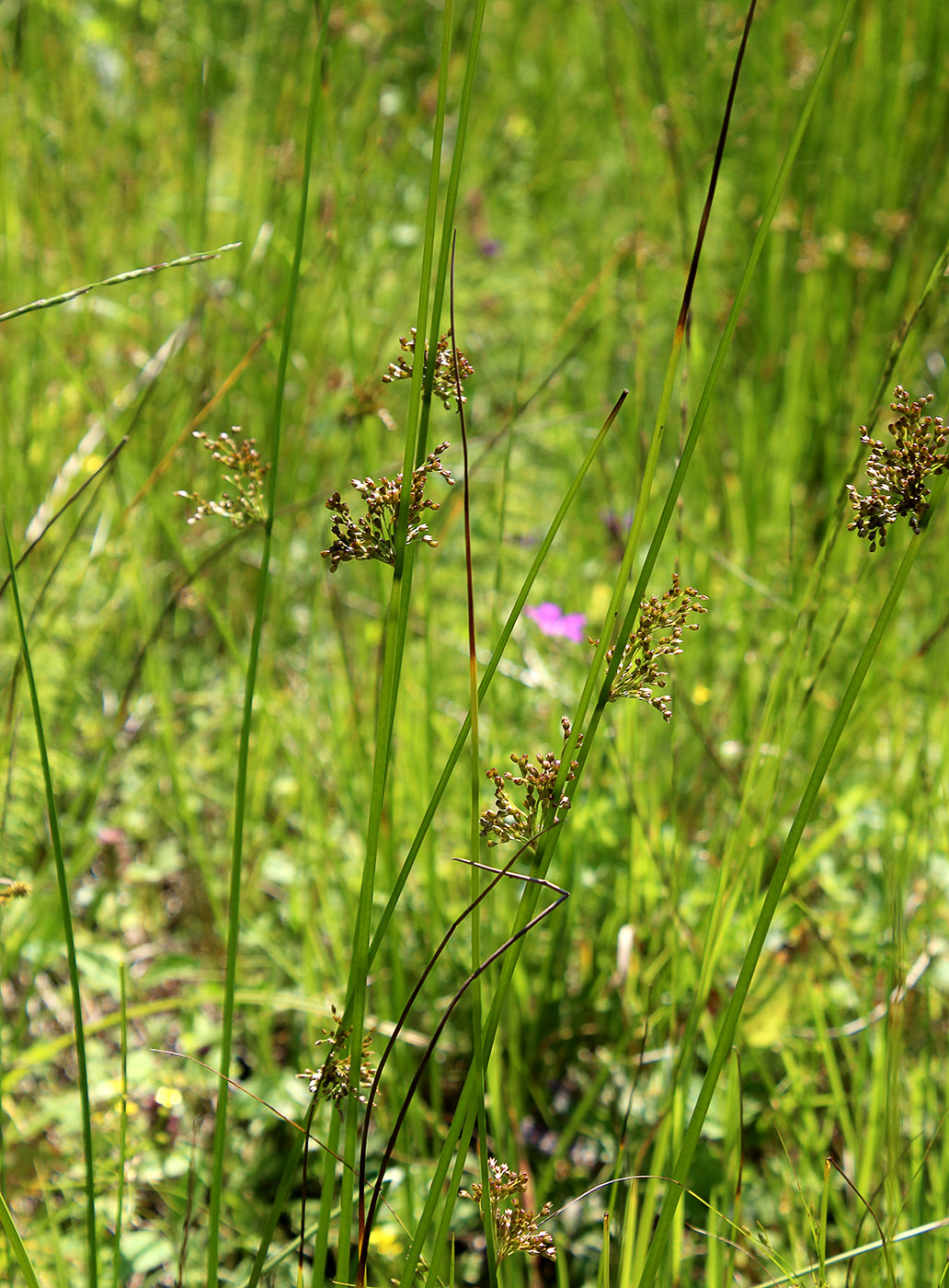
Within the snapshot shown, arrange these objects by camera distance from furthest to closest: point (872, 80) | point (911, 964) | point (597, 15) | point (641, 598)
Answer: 1. point (597, 15)
2. point (872, 80)
3. point (911, 964)
4. point (641, 598)

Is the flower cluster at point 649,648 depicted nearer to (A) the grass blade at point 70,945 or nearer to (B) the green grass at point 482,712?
(B) the green grass at point 482,712

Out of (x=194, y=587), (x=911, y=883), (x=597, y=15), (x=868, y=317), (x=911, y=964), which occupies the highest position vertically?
(x=597, y=15)

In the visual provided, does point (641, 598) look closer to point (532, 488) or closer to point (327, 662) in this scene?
point (327, 662)

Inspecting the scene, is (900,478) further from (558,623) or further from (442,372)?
(558,623)

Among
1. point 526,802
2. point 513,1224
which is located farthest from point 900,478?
point 513,1224

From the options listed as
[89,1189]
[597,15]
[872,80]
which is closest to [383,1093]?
[89,1189]

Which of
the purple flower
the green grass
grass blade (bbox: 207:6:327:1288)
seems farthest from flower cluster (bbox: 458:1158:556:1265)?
the purple flower

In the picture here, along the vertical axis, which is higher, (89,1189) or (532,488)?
(532,488)
